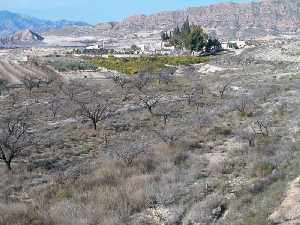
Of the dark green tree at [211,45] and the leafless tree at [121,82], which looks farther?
the dark green tree at [211,45]

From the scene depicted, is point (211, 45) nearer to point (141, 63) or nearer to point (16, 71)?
point (141, 63)

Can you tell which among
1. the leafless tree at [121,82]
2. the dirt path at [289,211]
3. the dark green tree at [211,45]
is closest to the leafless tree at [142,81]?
the leafless tree at [121,82]

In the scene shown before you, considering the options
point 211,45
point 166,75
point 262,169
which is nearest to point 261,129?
point 262,169

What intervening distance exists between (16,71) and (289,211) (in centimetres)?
7015

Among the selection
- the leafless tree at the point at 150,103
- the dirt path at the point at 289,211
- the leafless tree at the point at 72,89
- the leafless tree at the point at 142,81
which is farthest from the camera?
the leafless tree at the point at 142,81

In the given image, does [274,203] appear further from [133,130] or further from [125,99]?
[125,99]

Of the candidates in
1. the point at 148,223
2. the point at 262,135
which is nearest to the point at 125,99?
the point at 262,135

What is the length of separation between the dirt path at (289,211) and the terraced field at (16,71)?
53.0 m

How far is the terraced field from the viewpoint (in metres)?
70.2

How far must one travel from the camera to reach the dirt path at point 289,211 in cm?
1501

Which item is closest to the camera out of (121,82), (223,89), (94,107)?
(94,107)

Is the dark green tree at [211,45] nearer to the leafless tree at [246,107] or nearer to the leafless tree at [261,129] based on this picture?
the leafless tree at [246,107]

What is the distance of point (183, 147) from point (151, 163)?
3.12 meters

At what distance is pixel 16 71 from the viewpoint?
265 feet
